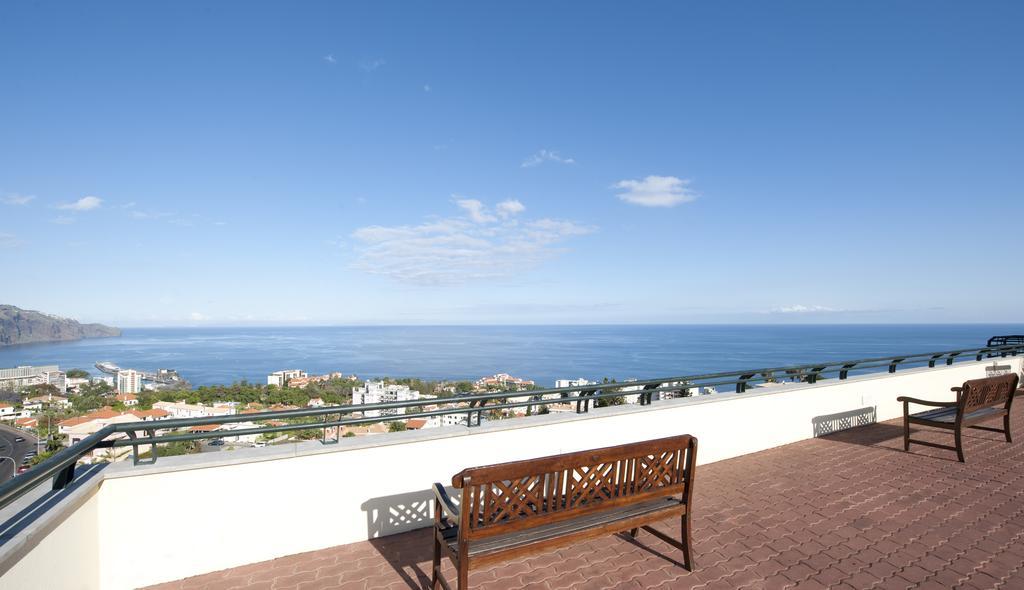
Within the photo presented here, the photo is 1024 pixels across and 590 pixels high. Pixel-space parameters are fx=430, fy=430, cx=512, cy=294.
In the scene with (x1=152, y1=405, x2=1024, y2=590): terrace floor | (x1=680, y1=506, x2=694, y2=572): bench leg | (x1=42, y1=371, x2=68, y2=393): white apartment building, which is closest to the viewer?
→ (x1=152, y1=405, x2=1024, y2=590): terrace floor

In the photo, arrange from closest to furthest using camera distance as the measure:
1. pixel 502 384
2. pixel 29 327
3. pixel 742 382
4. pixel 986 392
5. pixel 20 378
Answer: pixel 986 392
pixel 742 382
pixel 502 384
pixel 20 378
pixel 29 327

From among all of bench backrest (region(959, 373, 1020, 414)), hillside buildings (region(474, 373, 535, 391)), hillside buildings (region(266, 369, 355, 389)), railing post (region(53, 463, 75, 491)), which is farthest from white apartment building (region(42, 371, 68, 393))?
bench backrest (region(959, 373, 1020, 414))

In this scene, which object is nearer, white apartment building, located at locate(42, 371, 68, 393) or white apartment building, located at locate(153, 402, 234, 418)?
white apartment building, located at locate(153, 402, 234, 418)

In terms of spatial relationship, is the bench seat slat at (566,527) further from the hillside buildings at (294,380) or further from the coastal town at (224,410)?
the hillside buildings at (294,380)

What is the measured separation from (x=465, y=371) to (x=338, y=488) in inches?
2614

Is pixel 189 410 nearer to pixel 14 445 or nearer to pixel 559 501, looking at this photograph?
pixel 14 445

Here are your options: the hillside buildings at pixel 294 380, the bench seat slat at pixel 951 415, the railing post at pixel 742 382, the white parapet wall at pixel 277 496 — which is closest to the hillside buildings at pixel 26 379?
the hillside buildings at pixel 294 380

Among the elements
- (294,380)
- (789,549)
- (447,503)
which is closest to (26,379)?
(294,380)

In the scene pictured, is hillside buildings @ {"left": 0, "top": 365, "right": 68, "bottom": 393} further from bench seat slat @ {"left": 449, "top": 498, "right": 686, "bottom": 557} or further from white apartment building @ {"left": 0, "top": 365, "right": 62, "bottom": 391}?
bench seat slat @ {"left": 449, "top": 498, "right": 686, "bottom": 557}

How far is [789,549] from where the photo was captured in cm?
331

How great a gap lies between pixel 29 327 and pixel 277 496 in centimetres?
9429

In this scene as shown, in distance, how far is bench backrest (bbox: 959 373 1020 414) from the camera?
522 cm

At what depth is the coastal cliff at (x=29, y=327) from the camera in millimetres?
56037

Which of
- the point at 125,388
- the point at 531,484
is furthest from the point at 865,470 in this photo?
the point at 125,388
